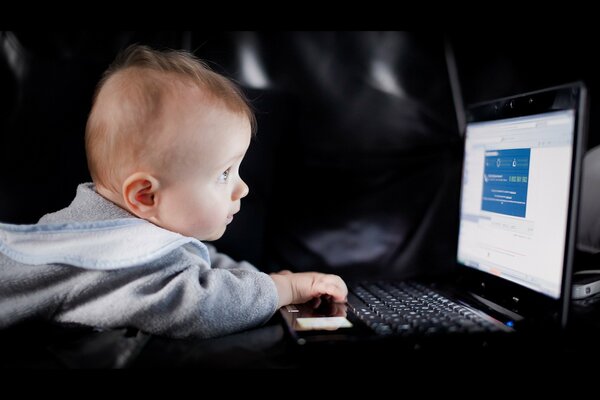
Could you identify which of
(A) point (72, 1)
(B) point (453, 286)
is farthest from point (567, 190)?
(A) point (72, 1)

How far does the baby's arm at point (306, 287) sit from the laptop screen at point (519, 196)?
0.84 feet

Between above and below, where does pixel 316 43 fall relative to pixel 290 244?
above

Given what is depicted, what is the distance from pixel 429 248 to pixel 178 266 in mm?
605

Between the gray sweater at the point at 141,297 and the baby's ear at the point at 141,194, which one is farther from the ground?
the baby's ear at the point at 141,194

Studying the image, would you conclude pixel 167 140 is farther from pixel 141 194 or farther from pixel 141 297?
pixel 141 297

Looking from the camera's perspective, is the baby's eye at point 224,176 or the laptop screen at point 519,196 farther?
the baby's eye at point 224,176

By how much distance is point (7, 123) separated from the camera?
1.08 m

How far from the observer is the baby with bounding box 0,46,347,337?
0.72 metres

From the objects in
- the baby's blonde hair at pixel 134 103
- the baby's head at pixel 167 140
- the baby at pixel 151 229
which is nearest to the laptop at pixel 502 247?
the baby at pixel 151 229

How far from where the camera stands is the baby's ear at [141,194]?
771 millimetres

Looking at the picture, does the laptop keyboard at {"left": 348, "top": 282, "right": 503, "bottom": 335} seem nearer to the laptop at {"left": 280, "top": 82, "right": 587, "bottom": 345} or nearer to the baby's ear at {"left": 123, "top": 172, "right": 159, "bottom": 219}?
the laptop at {"left": 280, "top": 82, "right": 587, "bottom": 345}

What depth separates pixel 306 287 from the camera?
2.81 feet

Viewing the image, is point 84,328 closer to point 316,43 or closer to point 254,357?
point 254,357

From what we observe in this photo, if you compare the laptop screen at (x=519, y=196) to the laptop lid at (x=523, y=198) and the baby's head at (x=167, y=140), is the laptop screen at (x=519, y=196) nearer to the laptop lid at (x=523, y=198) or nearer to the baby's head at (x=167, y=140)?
the laptop lid at (x=523, y=198)
